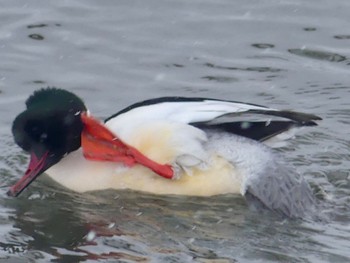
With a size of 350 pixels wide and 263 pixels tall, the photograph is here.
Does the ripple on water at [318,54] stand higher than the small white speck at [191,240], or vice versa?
the ripple on water at [318,54]

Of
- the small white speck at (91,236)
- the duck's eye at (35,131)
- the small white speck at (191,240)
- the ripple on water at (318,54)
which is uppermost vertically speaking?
the duck's eye at (35,131)

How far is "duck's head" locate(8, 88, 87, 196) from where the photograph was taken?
27.1ft

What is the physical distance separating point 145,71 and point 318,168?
8.40 feet

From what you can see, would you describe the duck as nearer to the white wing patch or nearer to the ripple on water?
the white wing patch

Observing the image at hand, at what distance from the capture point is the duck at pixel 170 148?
823cm

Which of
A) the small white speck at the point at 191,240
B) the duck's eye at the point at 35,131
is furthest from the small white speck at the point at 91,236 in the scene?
the duck's eye at the point at 35,131

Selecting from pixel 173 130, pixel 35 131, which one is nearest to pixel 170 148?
pixel 173 130

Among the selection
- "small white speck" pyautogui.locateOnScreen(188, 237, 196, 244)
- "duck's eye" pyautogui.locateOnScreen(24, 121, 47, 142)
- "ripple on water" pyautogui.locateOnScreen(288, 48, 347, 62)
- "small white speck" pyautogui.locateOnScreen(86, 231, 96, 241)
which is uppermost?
"duck's eye" pyautogui.locateOnScreen(24, 121, 47, 142)

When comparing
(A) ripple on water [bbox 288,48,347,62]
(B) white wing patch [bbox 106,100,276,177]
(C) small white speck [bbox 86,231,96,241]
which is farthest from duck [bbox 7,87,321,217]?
(A) ripple on water [bbox 288,48,347,62]

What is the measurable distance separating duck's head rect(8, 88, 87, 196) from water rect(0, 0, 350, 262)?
1.06ft

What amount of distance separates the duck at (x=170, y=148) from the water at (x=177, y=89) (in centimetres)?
13

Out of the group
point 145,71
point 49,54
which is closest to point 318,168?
point 145,71

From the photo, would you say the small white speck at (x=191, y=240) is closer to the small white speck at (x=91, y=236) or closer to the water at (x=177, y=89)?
the water at (x=177, y=89)

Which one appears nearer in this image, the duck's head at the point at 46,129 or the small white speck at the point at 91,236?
the small white speck at the point at 91,236
